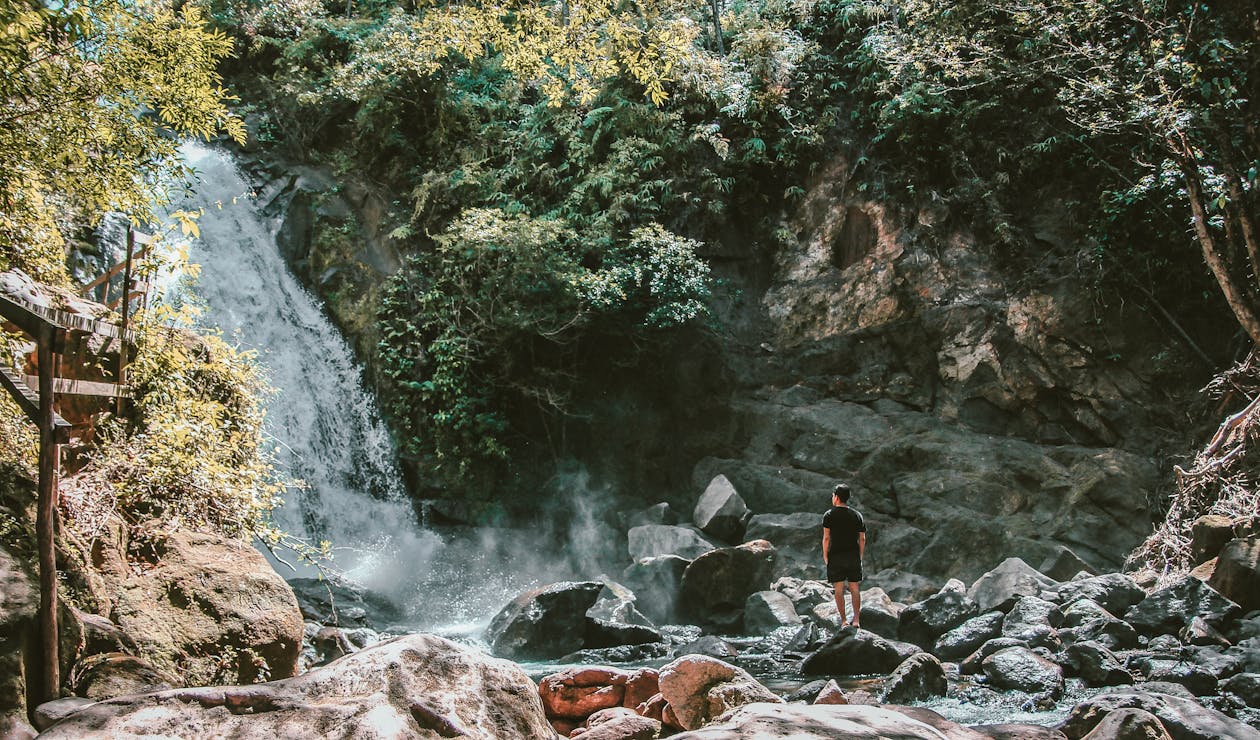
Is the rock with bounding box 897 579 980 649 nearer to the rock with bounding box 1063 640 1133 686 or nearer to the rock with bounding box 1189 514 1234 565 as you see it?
the rock with bounding box 1063 640 1133 686

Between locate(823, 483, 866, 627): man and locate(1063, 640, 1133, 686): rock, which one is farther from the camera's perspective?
locate(823, 483, 866, 627): man

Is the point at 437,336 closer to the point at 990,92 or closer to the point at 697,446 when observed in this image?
the point at 697,446

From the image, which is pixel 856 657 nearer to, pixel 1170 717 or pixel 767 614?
pixel 767 614

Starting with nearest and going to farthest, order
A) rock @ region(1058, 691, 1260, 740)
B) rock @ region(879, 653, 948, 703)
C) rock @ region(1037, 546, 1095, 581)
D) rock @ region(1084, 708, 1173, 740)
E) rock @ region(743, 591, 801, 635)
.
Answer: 1. rock @ region(1084, 708, 1173, 740)
2. rock @ region(1058, 691, 1260, 740)
3. rock @ region(879, 653, 948, 703)
4. rock @ region(743, 591, 801, 635)
5. rock @ region(1037, 546, 1095, 581)

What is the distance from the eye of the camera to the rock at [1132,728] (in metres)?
4.17

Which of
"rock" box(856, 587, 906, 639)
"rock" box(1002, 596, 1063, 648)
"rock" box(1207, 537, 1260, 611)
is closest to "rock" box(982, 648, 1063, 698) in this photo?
"rock" box(1002, 596, 1063, 648)

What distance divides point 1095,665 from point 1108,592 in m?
2.28

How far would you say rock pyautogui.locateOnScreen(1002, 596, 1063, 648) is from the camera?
300 inches

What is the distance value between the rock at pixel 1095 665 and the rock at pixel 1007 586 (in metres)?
1.75

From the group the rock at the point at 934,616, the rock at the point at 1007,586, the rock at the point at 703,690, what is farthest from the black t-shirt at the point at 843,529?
the rock at the point at 703,690

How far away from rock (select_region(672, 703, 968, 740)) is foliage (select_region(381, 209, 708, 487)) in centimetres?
1004

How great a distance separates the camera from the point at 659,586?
1069 centimetres

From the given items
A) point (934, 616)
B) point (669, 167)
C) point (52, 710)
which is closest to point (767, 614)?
point (934, 616)

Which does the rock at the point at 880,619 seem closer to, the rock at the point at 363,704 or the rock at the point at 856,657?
the rock at the point at 856,657
